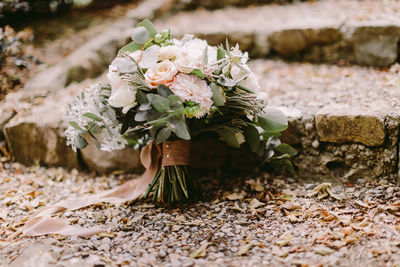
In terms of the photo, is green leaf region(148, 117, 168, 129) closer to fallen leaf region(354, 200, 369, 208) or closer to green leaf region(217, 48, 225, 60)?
green leaf region(217, 48, 225, 60)

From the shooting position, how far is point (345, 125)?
2.24 m

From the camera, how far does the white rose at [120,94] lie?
6.06 ft

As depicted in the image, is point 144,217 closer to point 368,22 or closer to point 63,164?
point 63,164

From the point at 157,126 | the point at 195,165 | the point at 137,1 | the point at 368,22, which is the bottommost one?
the point at 195,165

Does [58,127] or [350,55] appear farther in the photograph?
[350,55]

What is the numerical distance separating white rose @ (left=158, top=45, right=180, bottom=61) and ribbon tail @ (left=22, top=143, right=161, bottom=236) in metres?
0.59

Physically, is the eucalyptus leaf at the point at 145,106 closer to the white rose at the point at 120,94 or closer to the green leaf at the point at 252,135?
the white rose at the point at 120,94

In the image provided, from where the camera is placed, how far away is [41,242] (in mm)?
1771

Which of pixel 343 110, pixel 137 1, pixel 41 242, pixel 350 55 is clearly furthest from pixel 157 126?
pixel 137 1

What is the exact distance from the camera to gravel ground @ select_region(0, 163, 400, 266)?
1.63m

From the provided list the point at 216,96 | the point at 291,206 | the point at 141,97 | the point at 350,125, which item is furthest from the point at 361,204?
the point at 141,97

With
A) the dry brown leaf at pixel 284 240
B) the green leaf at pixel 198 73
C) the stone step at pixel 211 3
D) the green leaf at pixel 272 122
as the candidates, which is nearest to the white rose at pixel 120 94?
the green leaf at pixel 198 73

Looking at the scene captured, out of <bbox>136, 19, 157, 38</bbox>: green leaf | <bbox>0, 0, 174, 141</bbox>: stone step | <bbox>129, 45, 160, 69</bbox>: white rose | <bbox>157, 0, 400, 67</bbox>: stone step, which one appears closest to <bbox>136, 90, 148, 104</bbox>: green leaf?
<bbox>129, 45, 160, 69</bbox>: white rose

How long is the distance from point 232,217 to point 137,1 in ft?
13.2
